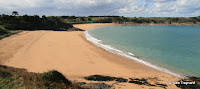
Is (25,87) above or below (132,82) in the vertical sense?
above

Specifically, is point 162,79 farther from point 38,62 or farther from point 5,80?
point 38,62

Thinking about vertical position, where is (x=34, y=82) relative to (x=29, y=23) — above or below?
below

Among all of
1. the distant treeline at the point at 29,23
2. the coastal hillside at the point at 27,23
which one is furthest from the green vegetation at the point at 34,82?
the distant treeline at the point at 29,23

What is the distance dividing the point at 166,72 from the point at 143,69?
2.68m

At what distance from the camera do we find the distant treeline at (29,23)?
54531mm

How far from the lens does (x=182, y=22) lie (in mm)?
170750

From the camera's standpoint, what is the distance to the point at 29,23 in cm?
6088

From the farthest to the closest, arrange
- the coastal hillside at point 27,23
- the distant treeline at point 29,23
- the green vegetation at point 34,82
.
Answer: the distant treeline at point 29,23 < the coastal hillside at point 27,23 < the green vegetation at point 34,82

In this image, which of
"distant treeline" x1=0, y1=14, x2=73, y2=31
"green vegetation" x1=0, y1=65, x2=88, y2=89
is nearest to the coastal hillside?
"distant treeline" x1=0, y1=14, x2=73, y2=31

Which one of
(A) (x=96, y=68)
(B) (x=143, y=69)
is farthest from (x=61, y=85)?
(B) (x=143, y=69)

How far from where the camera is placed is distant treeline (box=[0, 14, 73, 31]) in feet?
179

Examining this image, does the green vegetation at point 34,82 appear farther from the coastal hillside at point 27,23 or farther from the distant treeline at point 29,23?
the distant treeline at point 29,23

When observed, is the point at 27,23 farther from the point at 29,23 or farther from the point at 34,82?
the point at 34,82

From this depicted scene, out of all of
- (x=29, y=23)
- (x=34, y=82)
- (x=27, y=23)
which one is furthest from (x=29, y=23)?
(x=34, y=82)
